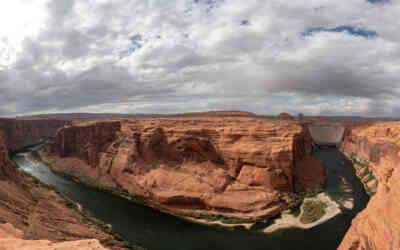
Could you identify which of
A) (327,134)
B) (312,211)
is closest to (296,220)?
(312,211)

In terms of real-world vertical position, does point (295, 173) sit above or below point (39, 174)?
above

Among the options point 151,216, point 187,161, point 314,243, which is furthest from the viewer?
point 187,161

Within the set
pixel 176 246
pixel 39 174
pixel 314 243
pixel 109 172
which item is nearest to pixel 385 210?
pixel 314 243

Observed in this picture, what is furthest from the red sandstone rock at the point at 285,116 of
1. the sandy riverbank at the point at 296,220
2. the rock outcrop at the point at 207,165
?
the sandy riverbank at the point at 296,220

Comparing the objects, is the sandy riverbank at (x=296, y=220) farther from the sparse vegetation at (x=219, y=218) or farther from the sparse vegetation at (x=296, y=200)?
the sparse vegetation at (x=219, y=218)

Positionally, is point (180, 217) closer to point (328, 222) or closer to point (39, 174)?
point (328, 222)

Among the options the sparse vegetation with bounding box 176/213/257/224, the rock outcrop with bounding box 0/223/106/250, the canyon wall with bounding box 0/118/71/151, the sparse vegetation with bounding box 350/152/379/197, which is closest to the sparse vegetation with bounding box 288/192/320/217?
the sparse vegetation with bounding box 176/213/257/224

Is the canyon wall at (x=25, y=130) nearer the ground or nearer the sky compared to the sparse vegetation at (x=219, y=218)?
nearer the sky
